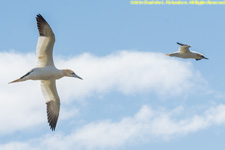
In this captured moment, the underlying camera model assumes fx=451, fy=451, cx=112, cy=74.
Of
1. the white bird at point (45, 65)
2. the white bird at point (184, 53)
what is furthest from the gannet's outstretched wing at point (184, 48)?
the white bird at point (45, 65)

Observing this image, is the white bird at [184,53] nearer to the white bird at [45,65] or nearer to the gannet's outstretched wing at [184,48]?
the gannet's outstretched wing at [184,48]

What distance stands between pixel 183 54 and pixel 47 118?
9.60 metres

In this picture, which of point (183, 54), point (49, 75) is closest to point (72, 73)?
point (49, 75)

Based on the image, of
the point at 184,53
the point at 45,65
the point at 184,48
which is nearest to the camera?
the point at 45,65

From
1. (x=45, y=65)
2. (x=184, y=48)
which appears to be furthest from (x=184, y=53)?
(x=45, y=65)

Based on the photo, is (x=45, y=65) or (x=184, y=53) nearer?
(x=45, y=65)

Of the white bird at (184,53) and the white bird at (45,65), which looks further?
the white bird at (184,53)

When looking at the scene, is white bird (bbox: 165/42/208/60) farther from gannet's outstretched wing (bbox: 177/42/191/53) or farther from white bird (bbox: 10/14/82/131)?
white bird (bbox: 10/14/82/131)

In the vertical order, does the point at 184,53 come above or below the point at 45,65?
above

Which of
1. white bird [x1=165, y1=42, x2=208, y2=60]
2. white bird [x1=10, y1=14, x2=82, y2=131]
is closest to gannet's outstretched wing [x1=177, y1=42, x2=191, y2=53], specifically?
white bird [x1=165, y1=42, x2=208, y2=60]

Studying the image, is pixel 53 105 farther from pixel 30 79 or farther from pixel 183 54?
pixel 183 54

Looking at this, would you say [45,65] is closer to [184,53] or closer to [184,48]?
[184,48]

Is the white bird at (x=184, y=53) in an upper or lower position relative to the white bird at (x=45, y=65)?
upper

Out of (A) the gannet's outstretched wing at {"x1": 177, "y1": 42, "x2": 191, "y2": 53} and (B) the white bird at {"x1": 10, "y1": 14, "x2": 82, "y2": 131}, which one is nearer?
(B) the white bird at {"x1": 10, "y1": 14, "x2": 82, "y2": 131}
